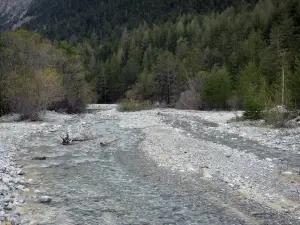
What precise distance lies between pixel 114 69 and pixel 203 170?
76.4m

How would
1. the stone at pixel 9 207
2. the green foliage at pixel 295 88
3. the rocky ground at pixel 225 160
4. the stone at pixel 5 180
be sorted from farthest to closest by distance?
the green foliage at pixel 295 88 → the stone at pixel 5 180 → the rocky ground at pixel 225 160 → the stone at pixel 9 207

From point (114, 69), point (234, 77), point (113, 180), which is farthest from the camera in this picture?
point (114, 69)

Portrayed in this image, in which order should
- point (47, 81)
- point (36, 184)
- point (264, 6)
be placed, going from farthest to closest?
point (264, 6) → point (47, 81) → point (36, 184)

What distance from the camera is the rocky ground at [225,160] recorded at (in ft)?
32.7

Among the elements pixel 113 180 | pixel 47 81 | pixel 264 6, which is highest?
pixel 264 6

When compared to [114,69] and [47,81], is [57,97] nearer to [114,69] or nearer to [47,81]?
[47,81]

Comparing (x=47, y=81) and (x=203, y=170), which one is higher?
(x=47, y=81)

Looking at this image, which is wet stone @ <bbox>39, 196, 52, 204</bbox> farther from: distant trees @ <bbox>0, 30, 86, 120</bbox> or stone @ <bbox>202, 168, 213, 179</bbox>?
distant trees @ <bbox>0, 30, 86, 120</bbox>

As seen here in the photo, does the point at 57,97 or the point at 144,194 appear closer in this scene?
the point at 144,194

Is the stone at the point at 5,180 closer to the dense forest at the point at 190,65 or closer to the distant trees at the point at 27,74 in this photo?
the dense forest at the point at 190,65

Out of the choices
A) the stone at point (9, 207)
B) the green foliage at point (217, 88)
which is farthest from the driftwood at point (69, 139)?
the green foliage at point (217, 88)

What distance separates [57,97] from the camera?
36.8m

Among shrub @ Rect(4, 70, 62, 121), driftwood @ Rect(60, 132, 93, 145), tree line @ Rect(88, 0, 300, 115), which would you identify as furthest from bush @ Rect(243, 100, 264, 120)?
shrub @ Rect(4, 70, 62, 121)

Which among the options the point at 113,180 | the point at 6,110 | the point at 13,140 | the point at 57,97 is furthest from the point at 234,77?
the point at 113,180
